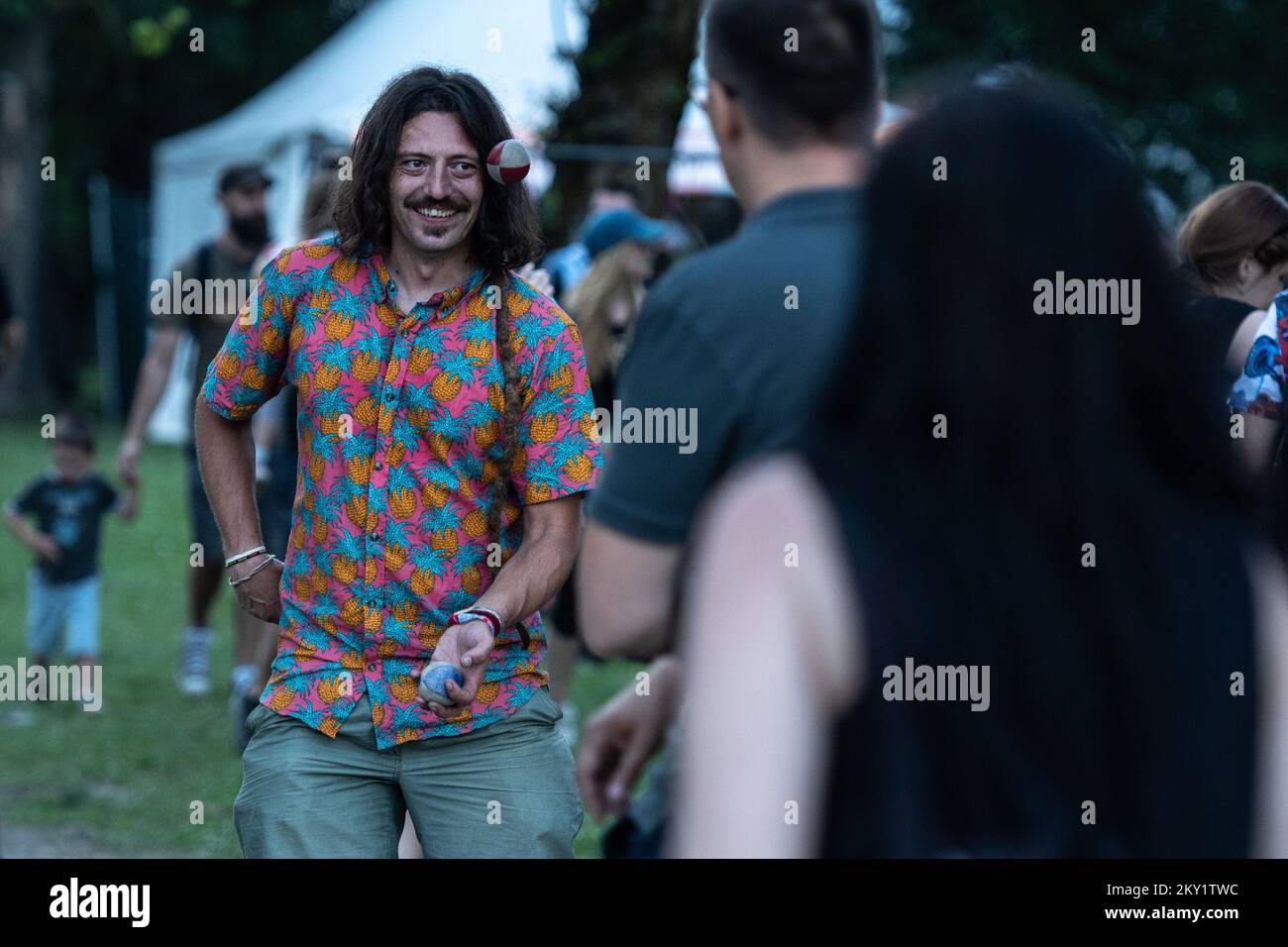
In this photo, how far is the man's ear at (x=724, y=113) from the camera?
2.09 meters

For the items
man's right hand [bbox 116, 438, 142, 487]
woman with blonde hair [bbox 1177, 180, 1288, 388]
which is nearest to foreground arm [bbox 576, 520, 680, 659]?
woman with blonde hair [bbox 1177, 180, 1288, 388]

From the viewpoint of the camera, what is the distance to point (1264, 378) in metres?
4.35

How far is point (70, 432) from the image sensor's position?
8.52 metres

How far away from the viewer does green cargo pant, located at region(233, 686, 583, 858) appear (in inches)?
118

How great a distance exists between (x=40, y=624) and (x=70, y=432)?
0.93m

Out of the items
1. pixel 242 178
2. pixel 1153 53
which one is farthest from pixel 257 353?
pixel 1153 53

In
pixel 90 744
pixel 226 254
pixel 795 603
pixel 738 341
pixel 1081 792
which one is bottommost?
pixel 90 744

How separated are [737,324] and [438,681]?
3.44ft

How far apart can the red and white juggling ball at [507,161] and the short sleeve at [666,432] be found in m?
1.16

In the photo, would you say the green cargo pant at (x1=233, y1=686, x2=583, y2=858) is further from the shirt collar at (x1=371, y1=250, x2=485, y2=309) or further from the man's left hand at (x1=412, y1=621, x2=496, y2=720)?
the shirt collar at (x1=371, y1=250, x2=485, y2=309)

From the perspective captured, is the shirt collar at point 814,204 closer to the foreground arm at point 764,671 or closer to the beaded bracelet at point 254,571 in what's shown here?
the foreground arm at point 764,671

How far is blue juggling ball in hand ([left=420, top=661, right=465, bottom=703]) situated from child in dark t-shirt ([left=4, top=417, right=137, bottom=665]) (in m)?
5.71
